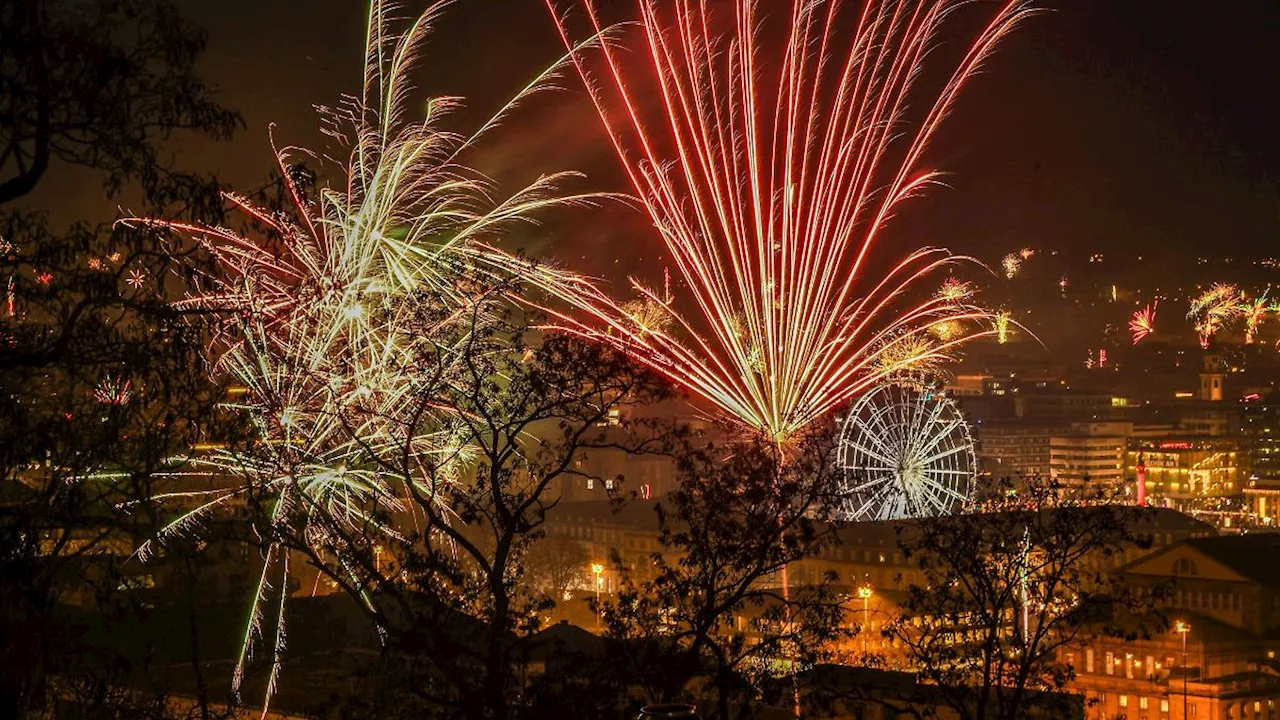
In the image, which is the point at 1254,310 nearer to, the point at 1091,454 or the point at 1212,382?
the point at 1091,454

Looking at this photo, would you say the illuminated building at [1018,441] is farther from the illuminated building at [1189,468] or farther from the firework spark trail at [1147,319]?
the firework spark trail at [1147,319]

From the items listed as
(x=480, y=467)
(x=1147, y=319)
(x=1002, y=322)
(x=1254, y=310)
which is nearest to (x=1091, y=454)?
(x=1254, y=310)

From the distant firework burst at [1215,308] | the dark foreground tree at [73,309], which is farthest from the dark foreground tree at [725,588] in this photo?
the distant firework burst at [1215,308]

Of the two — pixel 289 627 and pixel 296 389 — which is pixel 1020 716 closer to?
pixel 296 389

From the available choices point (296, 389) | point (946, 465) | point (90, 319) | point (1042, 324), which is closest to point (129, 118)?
point (90, 319)

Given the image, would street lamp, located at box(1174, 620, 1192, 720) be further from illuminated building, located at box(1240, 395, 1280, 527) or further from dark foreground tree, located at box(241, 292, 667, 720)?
illuminated building, located at box(1240, 395, 1280, 527)

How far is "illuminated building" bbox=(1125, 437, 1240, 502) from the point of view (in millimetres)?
106500

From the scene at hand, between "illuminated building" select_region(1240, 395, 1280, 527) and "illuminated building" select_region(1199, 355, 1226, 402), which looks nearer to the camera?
"illuminated building" select_region(1240, 395, 1280, 527)

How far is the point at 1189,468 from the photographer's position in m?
108

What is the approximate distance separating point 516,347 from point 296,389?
242 cm

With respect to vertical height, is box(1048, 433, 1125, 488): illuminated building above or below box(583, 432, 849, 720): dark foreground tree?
above

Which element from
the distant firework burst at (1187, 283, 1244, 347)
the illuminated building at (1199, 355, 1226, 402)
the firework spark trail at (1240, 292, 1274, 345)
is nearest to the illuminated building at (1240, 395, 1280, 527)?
the firework spark trail at (1240, 292, 1274, 345)

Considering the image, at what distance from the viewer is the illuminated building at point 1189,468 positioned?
10650cm

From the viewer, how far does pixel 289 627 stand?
99.0 ft
